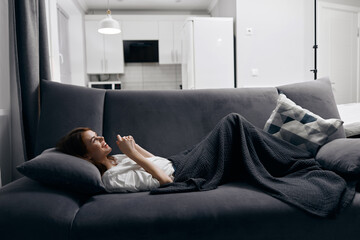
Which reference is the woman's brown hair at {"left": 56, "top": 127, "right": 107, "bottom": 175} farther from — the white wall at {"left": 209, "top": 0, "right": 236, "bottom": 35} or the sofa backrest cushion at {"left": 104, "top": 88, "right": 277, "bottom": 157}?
the white wall at {"left": 209, "top": 0, "right": 236, "bottom": 35}

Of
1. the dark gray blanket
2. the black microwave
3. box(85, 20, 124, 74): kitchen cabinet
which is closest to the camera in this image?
the dark gray blanket

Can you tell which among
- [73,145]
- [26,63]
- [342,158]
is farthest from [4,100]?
[342,158]

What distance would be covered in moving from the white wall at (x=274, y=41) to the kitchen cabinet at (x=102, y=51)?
2.48 m

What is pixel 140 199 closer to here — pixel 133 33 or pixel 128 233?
pixel 128 233

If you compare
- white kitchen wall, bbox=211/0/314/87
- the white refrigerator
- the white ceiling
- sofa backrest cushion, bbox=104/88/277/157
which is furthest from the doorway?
sofa backrest cushion, bbox=104/88/277/157

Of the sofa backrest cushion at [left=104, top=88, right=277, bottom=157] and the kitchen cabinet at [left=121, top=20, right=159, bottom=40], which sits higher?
the kitchen cabinet at [left=121, top=20, right=159, bottom=40]

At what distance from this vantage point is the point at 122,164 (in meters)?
1.51

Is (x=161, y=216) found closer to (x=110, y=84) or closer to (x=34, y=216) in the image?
(x=34, y=216)

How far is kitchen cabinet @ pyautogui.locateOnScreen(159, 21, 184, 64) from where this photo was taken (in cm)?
593

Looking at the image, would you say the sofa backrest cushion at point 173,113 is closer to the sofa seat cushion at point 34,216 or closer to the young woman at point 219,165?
the young woman at point 219,165

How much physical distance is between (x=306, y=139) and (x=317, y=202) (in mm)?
522

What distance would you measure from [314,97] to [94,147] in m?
1.40

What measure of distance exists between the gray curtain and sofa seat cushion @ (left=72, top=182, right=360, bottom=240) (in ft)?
3.24

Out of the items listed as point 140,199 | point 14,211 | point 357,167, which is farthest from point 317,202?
point 14,211
